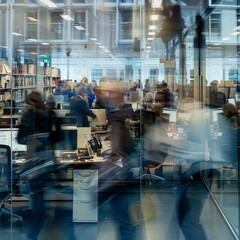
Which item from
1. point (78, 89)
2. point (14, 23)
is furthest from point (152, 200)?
point (14, 23)

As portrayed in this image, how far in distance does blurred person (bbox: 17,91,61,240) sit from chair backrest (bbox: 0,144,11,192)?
0.23 metres

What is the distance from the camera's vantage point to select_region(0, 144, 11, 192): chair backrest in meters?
4.44

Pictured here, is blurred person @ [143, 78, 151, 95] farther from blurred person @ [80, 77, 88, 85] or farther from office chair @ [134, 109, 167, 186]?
blurred person @ [80, 77, 88, 85]

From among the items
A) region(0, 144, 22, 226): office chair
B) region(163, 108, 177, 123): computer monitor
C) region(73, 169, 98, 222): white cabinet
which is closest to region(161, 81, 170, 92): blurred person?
region(163, 108, 177, 123): computer monitor

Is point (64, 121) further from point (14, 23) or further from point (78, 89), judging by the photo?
point (14, 23)

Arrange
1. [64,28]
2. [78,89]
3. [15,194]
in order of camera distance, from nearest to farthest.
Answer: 1. [15,194]
2. [78,89]
3. [64,28]

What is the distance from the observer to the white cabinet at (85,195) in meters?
4.48

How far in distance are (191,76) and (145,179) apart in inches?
74.3

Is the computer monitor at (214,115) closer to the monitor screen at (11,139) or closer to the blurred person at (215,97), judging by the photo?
the blurred person at (215,97)

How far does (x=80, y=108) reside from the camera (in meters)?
6.10

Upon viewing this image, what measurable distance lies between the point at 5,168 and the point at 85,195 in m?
0.90

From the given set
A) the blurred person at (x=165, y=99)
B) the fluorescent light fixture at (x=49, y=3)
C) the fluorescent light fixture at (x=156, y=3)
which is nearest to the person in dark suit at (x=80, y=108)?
the blurred person at (x=165, y=99)

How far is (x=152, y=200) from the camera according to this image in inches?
228

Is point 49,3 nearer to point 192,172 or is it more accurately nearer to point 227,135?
point 192,172
